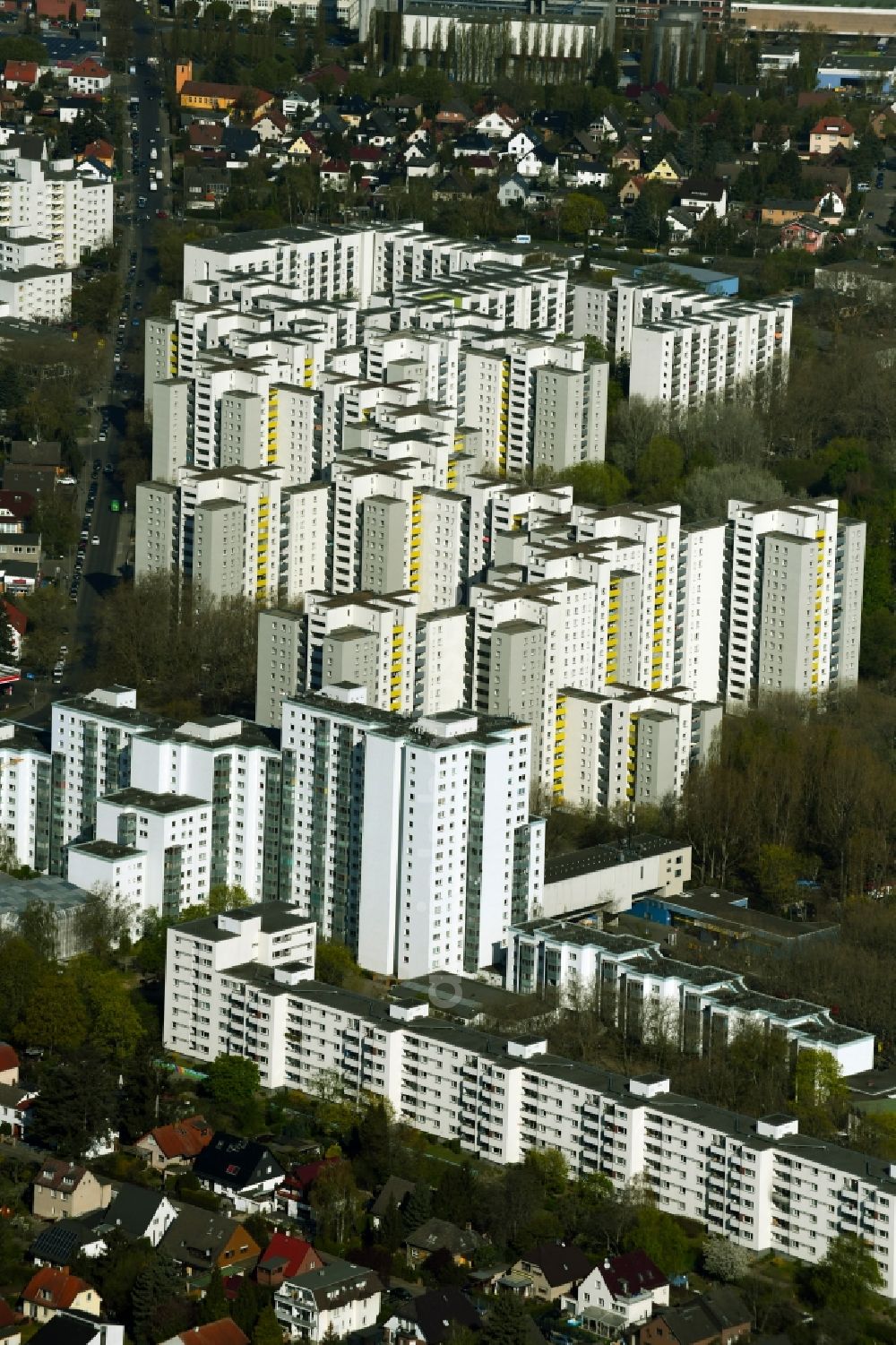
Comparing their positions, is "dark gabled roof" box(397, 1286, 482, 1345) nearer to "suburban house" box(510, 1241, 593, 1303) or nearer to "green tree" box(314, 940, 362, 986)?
"suburban house" box(510, 1241, 593, 1303)

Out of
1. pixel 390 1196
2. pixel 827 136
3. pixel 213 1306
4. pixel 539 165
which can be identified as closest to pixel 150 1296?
pixel 213 1306

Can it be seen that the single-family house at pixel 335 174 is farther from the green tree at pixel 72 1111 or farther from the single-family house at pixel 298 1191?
the single-family house at pixel 298 1191

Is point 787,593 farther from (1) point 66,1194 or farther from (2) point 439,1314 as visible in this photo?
(2) point 439,1314

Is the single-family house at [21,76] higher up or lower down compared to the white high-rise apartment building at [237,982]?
higher up

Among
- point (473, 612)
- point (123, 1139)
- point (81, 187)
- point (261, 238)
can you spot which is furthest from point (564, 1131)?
point (81, 187)

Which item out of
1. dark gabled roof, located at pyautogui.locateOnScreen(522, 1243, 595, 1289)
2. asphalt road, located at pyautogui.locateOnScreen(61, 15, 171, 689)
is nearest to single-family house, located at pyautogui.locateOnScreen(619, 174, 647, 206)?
asphalt road, located at pyautogui.locateOnScreen(61, 15, 171, 689)

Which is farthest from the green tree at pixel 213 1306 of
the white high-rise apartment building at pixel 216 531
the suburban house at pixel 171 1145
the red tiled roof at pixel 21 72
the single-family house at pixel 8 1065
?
the red tiled roof at pixel 21 72
